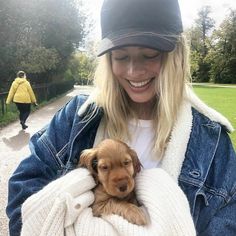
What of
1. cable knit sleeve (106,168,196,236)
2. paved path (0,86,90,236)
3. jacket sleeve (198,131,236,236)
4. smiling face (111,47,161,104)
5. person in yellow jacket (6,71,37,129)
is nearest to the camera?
cable knit sleeve (106,168,196,236)

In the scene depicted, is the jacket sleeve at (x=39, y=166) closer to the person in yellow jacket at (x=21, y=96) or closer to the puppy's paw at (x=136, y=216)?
the puppy's paw at (x=136, y=216)

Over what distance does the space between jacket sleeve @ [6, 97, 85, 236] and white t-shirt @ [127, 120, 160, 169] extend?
413 millimetres

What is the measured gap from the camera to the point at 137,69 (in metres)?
3.06

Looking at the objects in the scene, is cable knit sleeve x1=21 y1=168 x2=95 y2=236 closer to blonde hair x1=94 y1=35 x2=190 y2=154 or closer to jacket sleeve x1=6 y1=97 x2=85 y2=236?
jacket sleeve x1=6 y1=97 x2=85 y2=236

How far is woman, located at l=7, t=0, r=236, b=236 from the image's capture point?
2.84 meters

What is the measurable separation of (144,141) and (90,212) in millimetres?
721

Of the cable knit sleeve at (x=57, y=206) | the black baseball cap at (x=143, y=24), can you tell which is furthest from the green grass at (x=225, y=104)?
the cable knit sleeve at (x=57, y=206)

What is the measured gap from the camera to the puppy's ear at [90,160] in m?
2.85

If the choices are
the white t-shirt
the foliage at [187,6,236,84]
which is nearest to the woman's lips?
the white t-shirt

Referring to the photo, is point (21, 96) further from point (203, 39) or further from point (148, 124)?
point (203, 39)

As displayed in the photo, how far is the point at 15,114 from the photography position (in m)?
23.2

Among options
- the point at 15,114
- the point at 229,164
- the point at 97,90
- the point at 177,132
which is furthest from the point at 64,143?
the point at 15,114

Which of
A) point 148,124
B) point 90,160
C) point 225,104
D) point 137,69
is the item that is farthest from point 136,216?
point 225,104

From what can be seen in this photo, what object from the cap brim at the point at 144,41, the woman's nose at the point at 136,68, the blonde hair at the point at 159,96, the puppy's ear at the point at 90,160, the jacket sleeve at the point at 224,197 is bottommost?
the jacket sleeve at the point at 224,197
